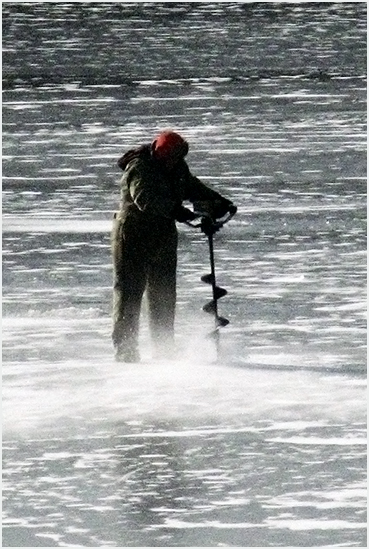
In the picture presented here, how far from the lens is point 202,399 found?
11.5 meters

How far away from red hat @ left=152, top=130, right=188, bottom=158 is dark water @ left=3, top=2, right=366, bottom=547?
1.34m

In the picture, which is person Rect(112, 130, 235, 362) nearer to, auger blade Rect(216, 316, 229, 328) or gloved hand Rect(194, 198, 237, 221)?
gloved hand Rect(194, 198, 237, 221)

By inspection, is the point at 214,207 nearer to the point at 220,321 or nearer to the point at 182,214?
the point at 182,214

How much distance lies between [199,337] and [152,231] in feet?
4.77

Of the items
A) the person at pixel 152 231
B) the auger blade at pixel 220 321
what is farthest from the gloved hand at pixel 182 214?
the auger blade at pixel 220 321

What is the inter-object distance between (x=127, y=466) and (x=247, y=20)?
121ft

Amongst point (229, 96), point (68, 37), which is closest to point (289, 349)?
point (229, 96)

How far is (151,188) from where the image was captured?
39.1 ft

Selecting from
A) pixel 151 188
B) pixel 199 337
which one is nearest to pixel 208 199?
pixel 151 188

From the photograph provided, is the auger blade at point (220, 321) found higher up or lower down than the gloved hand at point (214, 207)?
lower down

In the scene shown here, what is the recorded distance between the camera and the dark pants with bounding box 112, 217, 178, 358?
1221 centimetres

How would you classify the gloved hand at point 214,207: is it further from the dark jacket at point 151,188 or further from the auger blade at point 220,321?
the auger blade at point 220,321

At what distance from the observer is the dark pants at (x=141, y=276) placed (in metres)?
12.2

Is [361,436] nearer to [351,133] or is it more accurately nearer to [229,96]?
[351,133]
